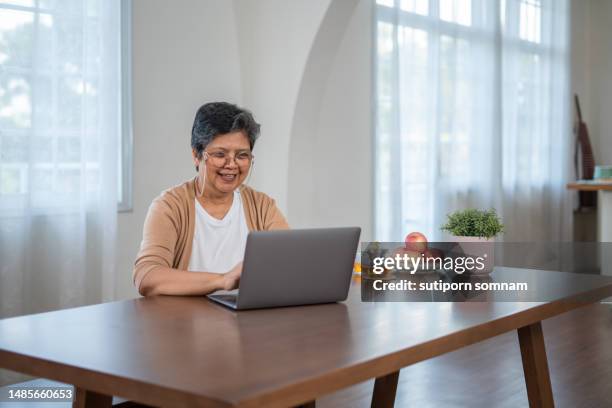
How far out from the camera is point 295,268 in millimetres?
2053

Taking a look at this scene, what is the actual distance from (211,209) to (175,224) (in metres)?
0.16

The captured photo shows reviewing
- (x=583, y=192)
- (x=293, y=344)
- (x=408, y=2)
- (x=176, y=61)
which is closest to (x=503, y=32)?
(x=408, y=2)

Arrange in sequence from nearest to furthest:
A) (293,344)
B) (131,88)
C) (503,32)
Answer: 1. (293,344)
2. (131,88)
3. (503,32)

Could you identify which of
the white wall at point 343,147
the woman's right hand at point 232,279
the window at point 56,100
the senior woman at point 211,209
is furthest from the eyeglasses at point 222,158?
the white wall at point 343,147

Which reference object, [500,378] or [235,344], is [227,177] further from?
[500,378]

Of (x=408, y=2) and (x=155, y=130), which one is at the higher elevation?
(x=408, y=2)

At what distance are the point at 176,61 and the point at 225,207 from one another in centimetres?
200

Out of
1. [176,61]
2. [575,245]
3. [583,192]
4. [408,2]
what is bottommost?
[575,245]

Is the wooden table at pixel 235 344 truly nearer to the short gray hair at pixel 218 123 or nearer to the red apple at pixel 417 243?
the red apple at pixel 417 243

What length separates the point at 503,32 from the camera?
7.28m

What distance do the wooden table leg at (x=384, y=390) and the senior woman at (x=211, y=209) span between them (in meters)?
0.62

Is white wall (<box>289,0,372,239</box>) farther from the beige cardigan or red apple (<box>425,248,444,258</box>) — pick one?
red apple (<box>425,248,444,258</box>)

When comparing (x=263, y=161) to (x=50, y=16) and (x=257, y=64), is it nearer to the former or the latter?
(x=257, y=64)

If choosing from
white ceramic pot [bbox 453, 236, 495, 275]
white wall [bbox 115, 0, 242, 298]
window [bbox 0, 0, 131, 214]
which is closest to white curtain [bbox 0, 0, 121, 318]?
window [bbox 0, 0, 131, 214]
